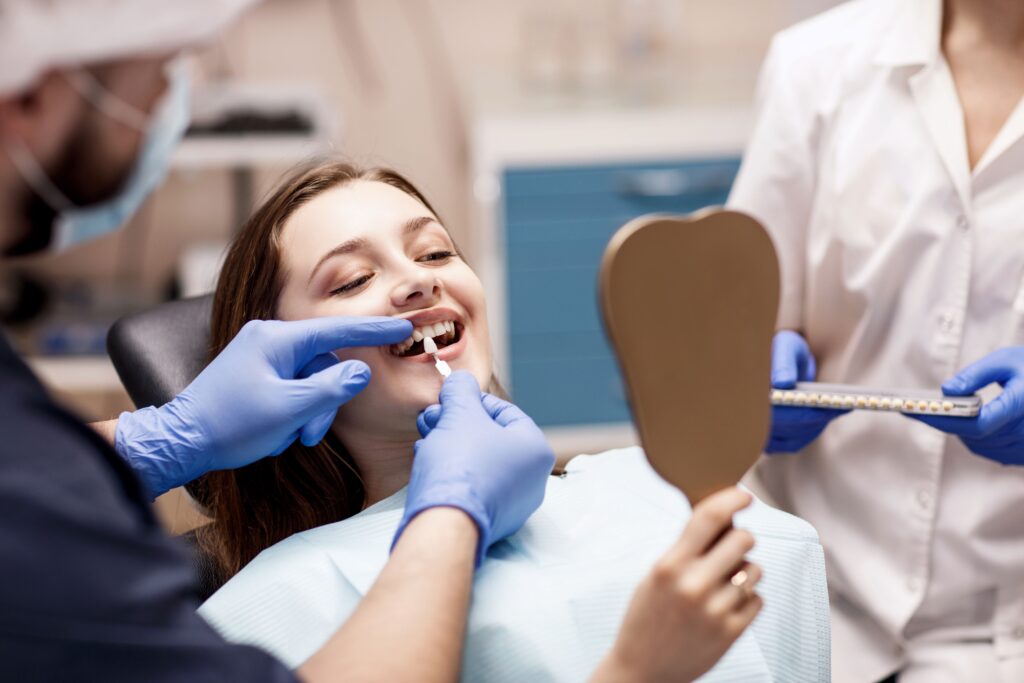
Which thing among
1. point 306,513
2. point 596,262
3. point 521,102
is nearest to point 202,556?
point 306,513

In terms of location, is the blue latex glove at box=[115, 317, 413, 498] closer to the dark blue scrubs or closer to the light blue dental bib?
the light blue dental bib

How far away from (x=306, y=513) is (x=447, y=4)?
2393mm

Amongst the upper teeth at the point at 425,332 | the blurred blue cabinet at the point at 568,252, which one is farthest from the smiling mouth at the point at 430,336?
the blurred blue cabinet at the point at 568,252

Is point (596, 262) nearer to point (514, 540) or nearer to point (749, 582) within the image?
point (514, 540)

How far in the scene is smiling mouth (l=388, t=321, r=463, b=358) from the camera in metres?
1.20

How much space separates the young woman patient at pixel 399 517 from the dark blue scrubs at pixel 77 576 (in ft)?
1.01

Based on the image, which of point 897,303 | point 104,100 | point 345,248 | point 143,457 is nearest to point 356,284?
point 345,248

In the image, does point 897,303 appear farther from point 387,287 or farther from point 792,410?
point 387,287

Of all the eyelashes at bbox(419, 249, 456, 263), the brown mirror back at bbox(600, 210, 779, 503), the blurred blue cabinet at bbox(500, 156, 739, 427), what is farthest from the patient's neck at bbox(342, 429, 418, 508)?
the blurred blue cabinet at bbox(500, 156, 739, 427)

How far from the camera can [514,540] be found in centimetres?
110

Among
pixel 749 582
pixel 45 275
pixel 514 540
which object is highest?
pixel 749 582

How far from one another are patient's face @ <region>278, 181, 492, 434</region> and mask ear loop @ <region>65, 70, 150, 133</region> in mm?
307

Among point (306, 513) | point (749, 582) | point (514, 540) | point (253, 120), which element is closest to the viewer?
point (749, 582)

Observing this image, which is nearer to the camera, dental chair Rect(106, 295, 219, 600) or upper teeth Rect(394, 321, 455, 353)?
upper teeth Rect(394, 321, 455, 353)
